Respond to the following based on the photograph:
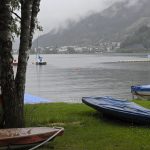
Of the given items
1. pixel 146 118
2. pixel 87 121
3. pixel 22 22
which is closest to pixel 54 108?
pixel 87 121

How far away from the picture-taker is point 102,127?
12.6 metres

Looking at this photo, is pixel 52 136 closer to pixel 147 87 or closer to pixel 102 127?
pixel 102 127

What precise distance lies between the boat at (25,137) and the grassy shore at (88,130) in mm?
431

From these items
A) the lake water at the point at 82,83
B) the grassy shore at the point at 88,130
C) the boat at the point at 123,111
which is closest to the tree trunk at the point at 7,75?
the grassy shore at the point at 88,130

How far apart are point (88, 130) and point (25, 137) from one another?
2913 mm

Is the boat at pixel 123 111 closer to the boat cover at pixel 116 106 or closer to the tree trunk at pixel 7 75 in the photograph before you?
the boat cover at pixel 116 106

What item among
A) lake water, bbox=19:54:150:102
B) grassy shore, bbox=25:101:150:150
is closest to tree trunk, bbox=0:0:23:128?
grassy shore, bbox=25:101:150:150

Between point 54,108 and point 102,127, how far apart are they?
14.2 feet

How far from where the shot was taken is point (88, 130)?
12.1 m

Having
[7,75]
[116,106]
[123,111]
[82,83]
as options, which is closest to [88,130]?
[123,111]

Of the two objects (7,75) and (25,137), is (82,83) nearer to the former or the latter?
(7,75)

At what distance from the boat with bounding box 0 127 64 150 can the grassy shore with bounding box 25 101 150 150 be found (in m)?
0.43

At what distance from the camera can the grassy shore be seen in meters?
10.4

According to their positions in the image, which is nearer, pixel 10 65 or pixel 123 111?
pixel 10 65
